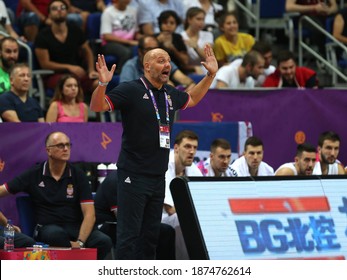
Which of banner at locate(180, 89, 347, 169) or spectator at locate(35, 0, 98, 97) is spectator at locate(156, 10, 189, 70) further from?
banner at locate(180, 89, 347, 169)

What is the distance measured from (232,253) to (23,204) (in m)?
2.89

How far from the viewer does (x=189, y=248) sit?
8.87 meters

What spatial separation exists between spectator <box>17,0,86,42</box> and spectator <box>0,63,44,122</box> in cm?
282

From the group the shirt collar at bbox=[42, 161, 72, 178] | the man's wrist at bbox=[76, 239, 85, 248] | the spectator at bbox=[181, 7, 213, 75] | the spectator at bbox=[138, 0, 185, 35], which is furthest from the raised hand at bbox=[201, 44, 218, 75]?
the spectator at bbox=[138, 0, 185, 35]

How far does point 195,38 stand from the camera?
1555 cm

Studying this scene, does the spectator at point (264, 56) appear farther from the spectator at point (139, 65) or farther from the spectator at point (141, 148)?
the spectator at point (141, 148)

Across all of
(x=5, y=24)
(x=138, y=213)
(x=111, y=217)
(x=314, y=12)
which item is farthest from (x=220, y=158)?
(x=314, y=12)

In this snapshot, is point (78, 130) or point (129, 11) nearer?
point (78, 130)

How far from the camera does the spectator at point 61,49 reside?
14602 millimetres

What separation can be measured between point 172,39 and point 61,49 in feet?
5.02

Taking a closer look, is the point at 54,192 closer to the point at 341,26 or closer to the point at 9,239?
the point at 9,239
